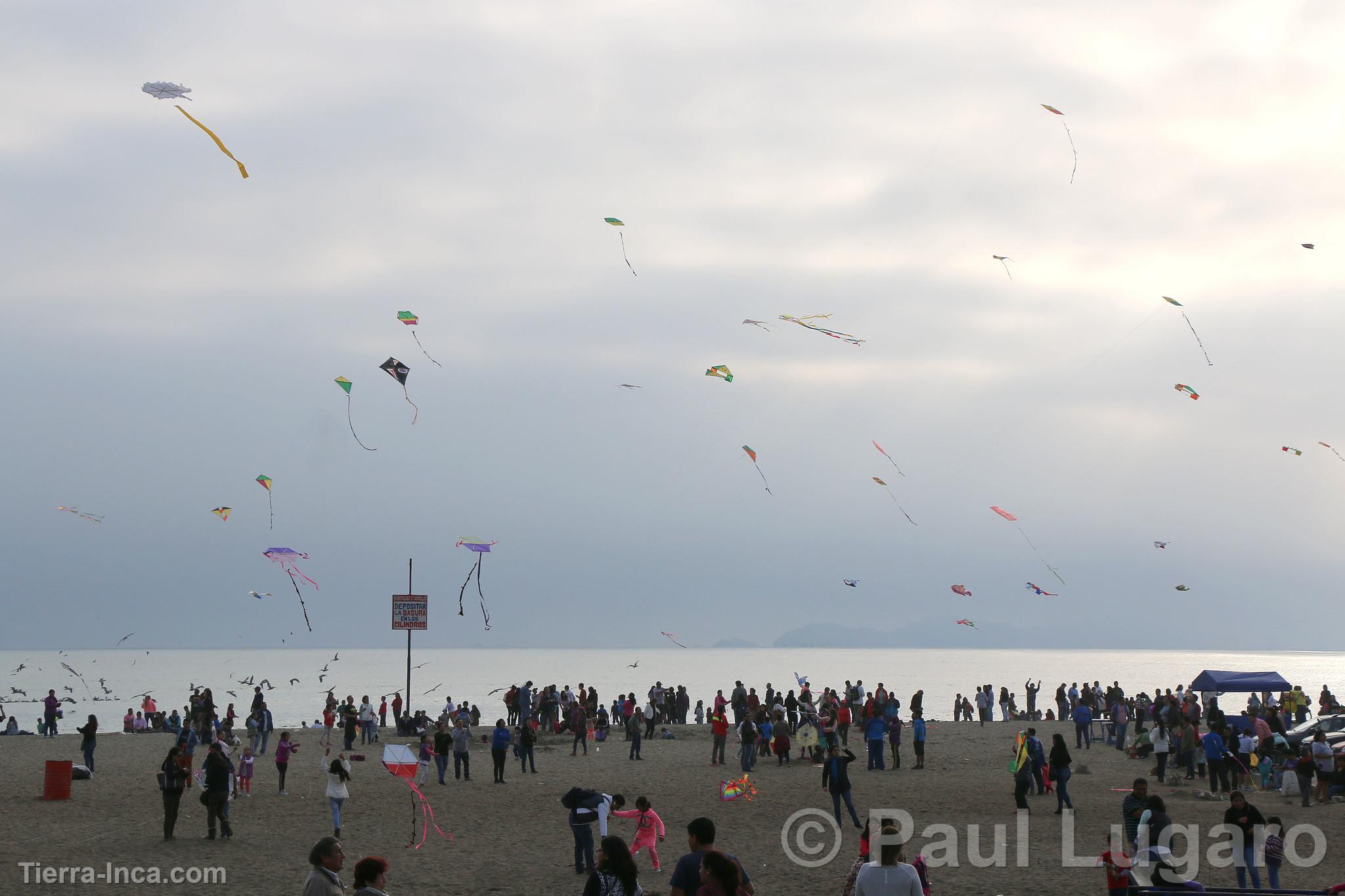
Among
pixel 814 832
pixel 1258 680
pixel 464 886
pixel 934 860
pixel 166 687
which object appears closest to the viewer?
pixel 464 886

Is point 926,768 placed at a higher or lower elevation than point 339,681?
higher

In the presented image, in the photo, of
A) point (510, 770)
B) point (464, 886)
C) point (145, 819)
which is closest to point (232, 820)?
point (145, 819)

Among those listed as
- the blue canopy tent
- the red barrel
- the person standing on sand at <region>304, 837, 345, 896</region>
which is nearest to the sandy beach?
the red barrel

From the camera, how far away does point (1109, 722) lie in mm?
29469

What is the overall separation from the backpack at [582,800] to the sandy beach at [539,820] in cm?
84

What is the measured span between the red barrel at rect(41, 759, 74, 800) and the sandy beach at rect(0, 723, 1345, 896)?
0.21m

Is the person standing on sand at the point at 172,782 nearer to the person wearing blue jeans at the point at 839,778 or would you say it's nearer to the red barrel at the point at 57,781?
the red barrel at the point at 57,781

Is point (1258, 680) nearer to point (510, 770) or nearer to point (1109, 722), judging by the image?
point (1109, 722)

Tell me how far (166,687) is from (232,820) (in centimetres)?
14035

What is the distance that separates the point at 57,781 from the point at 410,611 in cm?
1602

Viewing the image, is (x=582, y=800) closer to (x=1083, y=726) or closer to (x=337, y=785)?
(x=337, y=785)

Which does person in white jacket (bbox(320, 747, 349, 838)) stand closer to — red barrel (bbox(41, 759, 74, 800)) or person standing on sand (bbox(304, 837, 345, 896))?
red barrel (bbox(41, 759, 74, 800))

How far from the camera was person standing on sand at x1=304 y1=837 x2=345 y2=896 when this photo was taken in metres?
6.32

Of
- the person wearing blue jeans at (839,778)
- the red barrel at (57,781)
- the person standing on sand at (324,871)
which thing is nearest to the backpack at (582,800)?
the person wearing blue jeans at (839,778)
